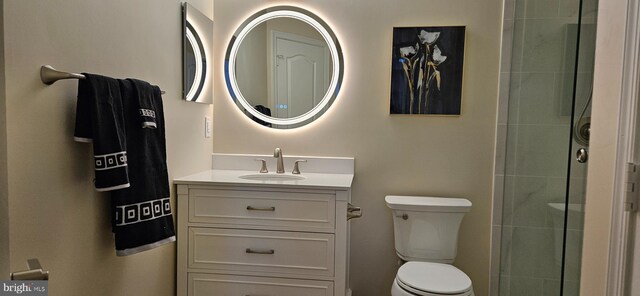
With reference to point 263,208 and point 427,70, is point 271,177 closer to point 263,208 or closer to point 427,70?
point 263,208

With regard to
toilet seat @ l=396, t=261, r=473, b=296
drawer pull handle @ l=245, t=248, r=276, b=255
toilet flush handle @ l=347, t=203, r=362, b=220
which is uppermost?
toilet flush handle @ l=347, t=203, r=362, b=220

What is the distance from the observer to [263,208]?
1.91 m

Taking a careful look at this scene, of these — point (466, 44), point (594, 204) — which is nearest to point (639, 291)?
point (594, 204)

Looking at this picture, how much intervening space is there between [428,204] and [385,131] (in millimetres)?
504

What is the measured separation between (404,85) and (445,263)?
1.02m

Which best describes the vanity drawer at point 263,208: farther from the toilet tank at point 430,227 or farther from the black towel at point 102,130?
the black towel at point 102,130

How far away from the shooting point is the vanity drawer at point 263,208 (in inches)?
74.2

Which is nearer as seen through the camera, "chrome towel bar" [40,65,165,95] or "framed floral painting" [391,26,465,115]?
"chrome towel bar" [40,65,165,95]

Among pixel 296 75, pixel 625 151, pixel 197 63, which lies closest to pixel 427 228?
pixel 296 75

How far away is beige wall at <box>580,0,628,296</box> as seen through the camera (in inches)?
34.3

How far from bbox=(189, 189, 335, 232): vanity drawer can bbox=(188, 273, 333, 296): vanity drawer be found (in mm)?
270

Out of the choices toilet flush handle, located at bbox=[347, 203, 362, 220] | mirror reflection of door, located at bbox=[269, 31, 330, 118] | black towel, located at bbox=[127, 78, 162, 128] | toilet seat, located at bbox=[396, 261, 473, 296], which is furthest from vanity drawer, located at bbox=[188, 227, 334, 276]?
mirror reflection of door, located at bbox=[269, 31, 330, 118]

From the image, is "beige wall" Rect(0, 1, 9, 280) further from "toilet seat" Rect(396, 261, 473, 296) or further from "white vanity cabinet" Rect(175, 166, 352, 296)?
"toilet seat" Rect(396, 261, 473, 296)

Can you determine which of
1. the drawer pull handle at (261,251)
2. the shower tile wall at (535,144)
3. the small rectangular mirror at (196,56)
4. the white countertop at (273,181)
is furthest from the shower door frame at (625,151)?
the small rectangular mirror at (196,56)
